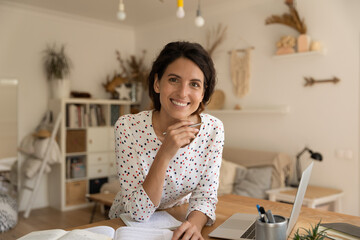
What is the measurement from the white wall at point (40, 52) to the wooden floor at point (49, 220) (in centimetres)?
38

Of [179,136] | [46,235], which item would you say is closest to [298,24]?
[179,136]

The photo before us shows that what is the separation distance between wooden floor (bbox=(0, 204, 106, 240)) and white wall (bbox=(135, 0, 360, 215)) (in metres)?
2.02

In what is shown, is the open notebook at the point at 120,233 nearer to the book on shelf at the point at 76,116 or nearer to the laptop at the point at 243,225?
the laptop at the point at 243,225

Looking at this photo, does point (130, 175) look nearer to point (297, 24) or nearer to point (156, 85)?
point (156, 85)

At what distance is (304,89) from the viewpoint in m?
3.76

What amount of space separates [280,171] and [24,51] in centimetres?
349

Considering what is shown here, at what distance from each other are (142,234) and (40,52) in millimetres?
4357

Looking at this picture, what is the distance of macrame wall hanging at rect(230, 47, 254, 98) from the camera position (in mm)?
4246

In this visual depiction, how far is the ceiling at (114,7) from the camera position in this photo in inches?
172

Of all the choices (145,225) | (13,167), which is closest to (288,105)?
(145,225)

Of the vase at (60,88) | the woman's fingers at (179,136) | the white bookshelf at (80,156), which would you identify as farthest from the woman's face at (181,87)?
the vase at (60,88)

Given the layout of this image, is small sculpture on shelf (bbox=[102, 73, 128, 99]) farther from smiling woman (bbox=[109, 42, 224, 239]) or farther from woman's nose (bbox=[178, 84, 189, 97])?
woman's nose (bbox=[178, 84, 189, 97])

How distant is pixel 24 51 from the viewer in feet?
15.1

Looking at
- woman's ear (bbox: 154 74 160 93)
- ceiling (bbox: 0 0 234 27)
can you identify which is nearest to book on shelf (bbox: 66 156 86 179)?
ceiling (bbox: 0 0 234 27)
